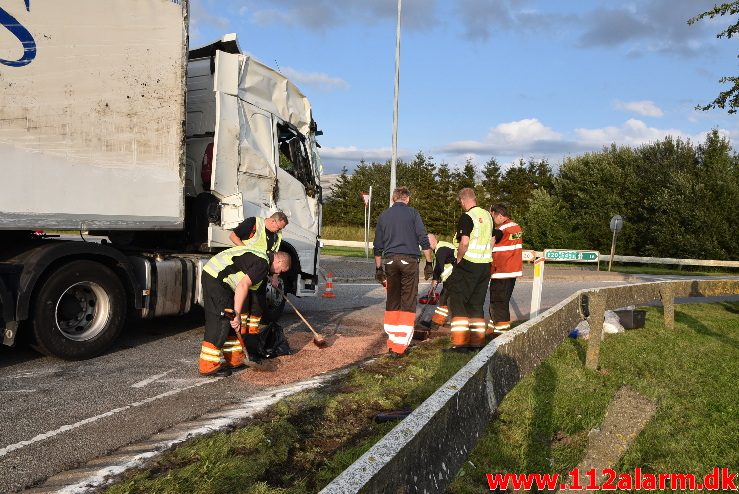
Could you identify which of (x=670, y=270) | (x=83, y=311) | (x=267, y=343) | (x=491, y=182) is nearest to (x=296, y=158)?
(x=267, y=343)

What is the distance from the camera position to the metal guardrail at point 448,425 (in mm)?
1436

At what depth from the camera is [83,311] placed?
5.84m

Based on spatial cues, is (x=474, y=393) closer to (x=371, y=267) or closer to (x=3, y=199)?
(x=3, y=199)

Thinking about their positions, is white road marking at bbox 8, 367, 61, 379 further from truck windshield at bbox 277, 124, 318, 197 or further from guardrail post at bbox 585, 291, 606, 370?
guardrail post at bbox 585, 291, 606, 370

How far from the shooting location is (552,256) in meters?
7.75

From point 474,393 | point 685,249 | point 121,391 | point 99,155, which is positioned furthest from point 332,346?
point 685,249

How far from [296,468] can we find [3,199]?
11.4 feet

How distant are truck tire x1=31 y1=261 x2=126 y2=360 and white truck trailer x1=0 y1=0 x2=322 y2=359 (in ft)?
0.04

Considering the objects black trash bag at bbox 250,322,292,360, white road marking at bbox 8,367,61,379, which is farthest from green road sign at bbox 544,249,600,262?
white road marking at bbox 8,367,61,379

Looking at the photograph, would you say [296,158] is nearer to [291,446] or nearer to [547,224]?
[291,446]

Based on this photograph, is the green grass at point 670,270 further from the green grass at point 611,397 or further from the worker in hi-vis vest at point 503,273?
the worker in hi-vis vest at point 503,273

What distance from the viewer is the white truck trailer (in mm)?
5109

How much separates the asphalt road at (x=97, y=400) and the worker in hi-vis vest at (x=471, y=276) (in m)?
2.43

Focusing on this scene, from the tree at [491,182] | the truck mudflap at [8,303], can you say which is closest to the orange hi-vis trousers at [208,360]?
the truck mudflap at [8,303]
